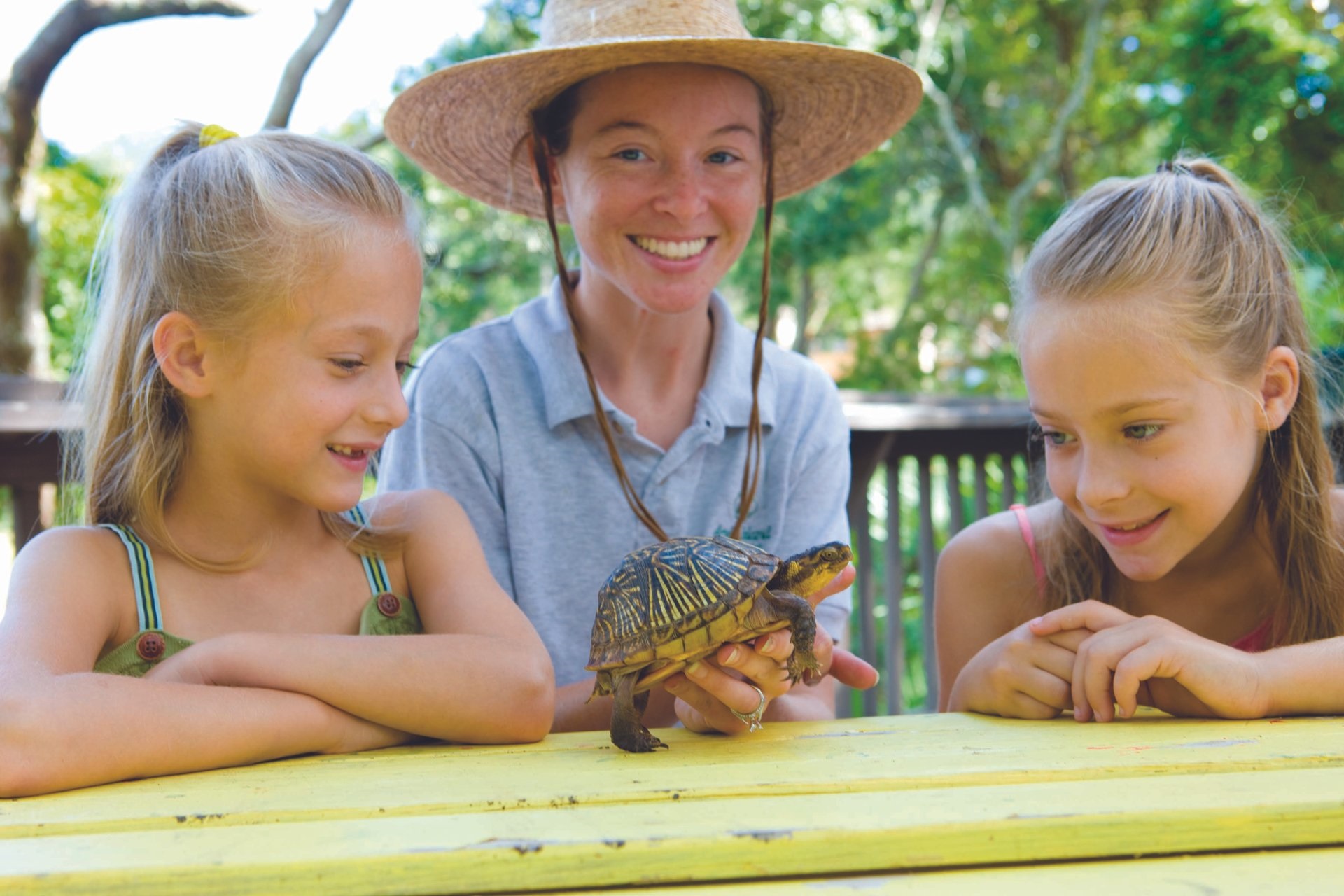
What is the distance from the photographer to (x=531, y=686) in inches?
69.4

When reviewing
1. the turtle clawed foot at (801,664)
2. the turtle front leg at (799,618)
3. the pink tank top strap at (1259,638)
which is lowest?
the pink tank top strap at (1259,638)

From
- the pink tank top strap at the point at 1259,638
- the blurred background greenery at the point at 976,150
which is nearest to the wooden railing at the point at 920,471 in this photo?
the pink tank top strap at the point at 1259,638

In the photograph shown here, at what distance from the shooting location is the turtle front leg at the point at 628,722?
1.57 m

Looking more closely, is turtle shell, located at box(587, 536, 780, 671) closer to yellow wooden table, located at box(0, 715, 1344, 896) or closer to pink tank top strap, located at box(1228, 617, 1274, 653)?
yellow wooden table, located at box(0, 715, 1344, 896)

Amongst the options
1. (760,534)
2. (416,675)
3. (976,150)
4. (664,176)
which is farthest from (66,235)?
(416,675)

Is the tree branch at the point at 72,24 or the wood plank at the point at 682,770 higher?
the tree branch at the point at 72,24

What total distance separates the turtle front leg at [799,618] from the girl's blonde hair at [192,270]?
0.92 m

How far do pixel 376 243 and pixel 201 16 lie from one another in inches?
227

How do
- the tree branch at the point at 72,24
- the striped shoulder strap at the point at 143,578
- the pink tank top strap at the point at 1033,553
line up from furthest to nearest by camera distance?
the tree branch at the point at 72,24, the pink tank top strap at the point at 1033,553, the striped shoulder strap at the point at 143,578

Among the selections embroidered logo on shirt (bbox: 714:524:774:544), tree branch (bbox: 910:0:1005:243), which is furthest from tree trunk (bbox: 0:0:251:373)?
tree branch (bbox: 910:0:1005:243)

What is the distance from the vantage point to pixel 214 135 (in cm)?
225

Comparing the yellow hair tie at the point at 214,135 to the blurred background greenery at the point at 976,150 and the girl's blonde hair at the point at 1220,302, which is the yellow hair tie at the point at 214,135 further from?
the blurred background greenery at the point at 976,150

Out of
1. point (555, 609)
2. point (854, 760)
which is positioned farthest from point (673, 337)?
point (854, 760)

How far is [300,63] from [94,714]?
5474mm
